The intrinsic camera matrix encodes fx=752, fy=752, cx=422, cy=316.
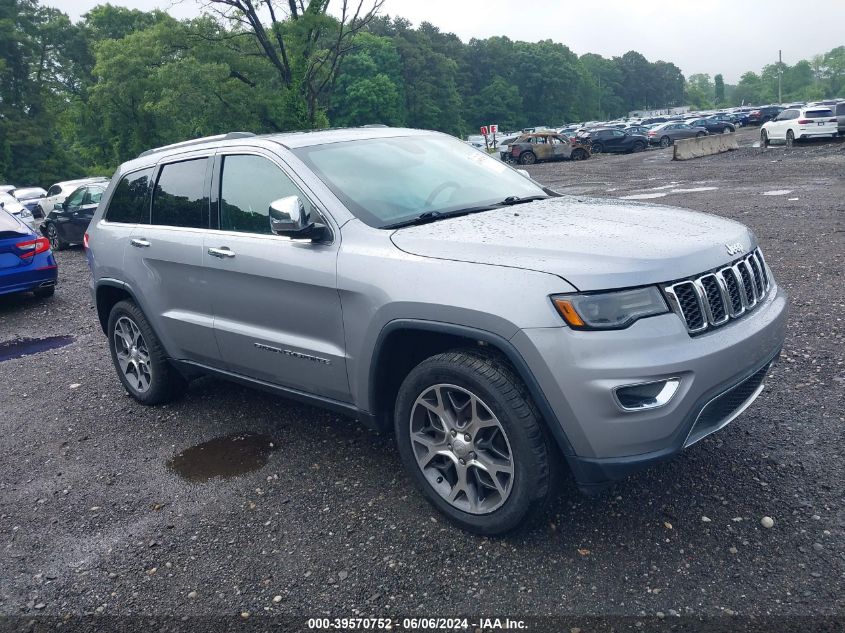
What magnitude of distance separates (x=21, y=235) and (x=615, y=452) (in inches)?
369

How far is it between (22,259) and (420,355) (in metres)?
8.32

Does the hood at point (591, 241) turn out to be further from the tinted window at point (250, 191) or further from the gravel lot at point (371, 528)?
the gravel lot at point (371, 528)

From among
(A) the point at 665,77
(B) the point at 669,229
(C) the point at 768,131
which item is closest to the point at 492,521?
(B) the point at 669,229

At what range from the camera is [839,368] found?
505cm

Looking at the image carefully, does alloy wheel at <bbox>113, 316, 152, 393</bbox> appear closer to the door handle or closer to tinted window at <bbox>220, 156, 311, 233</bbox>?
the door handle

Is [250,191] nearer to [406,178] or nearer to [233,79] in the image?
[406,178]

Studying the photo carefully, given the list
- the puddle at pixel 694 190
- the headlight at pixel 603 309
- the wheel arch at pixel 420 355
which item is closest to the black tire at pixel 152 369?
the wheel arch at pixel 420 355

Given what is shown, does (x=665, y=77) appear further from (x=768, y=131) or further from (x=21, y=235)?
(x=21, y=235)

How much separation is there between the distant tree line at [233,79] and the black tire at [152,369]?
946 inches

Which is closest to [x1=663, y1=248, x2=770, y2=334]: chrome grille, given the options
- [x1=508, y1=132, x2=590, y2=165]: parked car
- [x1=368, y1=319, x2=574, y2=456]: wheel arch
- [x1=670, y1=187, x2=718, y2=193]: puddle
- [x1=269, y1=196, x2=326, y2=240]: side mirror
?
[x1=368, y1=319, x2=574, y2=456]: wheel arch

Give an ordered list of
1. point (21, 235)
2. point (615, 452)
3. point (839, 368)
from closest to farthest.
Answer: point (615, 452) → point (839, 368) → point (21, 235)

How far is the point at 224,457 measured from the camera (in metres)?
4.65

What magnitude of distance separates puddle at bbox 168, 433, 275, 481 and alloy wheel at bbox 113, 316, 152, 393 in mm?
936

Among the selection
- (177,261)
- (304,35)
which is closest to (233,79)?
(304,35)
